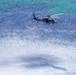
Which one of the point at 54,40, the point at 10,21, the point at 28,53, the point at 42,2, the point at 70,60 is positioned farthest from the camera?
the point at 42,2

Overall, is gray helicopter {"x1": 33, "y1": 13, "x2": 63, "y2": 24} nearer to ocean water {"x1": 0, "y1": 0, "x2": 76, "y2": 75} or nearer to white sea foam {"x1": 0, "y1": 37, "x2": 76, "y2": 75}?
ocean water {"x1": 0, "y1": 0, "x2": 76, "y2": 75}

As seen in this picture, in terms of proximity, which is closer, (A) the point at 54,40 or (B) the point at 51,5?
(A) the point at 54,40

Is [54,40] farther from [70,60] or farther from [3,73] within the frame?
[3,73]

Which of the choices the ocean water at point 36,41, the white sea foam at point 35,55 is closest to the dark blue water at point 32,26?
the ocean water at point 36,41

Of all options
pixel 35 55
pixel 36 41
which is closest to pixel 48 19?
pixel 36 41

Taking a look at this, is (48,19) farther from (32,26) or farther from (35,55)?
(35,55)

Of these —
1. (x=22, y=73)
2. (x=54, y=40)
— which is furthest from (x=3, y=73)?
(x=54, y=40)

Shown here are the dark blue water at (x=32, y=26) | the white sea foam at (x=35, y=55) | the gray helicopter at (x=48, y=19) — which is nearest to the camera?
the white sea foam at (x=35, y=55)

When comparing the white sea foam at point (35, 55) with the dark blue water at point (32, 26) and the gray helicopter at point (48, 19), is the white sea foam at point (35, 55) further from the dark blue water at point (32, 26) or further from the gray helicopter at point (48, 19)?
the gray helicopter at point (48, 19)
